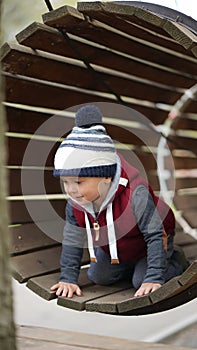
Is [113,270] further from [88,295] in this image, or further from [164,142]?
[164,142]

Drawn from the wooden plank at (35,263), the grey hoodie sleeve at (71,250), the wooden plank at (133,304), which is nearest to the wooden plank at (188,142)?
the wooden plank at (35,263)

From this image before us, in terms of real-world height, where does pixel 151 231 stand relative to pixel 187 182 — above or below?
below

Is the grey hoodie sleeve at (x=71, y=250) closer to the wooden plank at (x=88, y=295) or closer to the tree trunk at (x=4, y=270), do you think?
the wooden plank at (x=88, y=295)

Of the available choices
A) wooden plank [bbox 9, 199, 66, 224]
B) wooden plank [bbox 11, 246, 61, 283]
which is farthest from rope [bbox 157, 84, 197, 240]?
wooden plank [bbox 11, 246, 61, 283]

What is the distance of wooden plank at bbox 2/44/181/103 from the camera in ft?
11.9

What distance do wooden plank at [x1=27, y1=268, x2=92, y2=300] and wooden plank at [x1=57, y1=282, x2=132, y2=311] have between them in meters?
0.08

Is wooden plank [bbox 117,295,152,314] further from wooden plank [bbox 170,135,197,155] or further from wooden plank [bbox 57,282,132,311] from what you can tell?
wooden plank [bbox 170,135,197,155]

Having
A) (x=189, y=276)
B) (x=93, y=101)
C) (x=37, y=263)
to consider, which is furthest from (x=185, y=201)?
(x=189, y=276)

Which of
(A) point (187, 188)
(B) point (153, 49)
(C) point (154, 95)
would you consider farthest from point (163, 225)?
(A) point (187, 188)

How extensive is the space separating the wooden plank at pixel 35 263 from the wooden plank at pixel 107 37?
43.0 inches

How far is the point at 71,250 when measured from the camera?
12.0 ft

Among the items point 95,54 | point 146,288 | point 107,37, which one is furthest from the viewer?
point 95,54

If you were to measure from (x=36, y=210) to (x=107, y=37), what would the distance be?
3.34 feet

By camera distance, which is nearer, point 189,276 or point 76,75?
point 189,276
